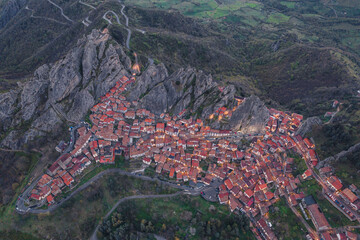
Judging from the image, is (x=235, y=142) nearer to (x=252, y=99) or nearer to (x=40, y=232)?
→ (x=252, y=99)

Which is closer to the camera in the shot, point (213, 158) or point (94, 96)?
point (213, 158)

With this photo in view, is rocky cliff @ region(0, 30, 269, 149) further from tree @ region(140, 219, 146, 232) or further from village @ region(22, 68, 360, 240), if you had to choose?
tree @ region(140, 219, 146, 232)

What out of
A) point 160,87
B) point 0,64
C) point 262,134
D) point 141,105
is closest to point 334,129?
point 262,134

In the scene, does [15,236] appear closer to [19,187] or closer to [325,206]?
[19,187]

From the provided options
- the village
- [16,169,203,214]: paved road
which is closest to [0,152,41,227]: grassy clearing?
[16,169,203,214]: paved road

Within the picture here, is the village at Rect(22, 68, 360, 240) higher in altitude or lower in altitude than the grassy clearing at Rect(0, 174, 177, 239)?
higher

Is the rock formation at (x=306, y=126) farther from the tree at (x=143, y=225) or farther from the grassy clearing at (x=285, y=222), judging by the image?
the tree at (x=143, y=225)

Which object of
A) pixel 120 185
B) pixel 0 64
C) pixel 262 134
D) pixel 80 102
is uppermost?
pixel 262 134

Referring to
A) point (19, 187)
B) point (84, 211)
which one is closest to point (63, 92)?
point (19, 187)
